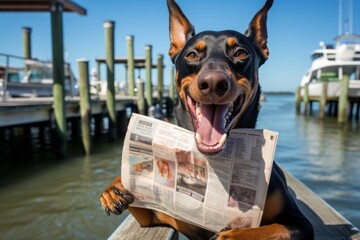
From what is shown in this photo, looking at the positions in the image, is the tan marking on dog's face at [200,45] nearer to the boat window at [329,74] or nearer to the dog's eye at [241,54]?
the dog's eye at [241,54]

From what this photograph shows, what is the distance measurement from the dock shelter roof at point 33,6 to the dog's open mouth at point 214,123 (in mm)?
7605

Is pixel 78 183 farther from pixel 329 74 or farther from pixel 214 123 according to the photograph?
pixel 329 74

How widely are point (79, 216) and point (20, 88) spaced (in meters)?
9.57

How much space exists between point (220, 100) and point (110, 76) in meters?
9.29

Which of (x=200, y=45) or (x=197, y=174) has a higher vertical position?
(x=200, y=45)

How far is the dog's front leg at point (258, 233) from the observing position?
4.70 ft

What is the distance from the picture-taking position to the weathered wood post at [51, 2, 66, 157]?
754cm

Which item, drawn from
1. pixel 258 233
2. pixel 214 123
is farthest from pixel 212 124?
pixel 258 233

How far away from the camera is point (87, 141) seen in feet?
28.0

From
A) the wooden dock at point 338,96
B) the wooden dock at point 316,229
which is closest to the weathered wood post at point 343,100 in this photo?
the wooden dock at point 338,96

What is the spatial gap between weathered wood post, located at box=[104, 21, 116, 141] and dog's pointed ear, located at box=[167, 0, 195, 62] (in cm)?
855

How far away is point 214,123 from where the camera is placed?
1.53 m

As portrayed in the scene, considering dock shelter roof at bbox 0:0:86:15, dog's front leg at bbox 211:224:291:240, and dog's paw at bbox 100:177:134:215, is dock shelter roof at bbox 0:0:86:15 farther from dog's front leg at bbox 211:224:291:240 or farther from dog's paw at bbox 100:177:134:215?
dog's front leg at bbox 211:224:291:240

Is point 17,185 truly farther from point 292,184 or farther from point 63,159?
point 292,184
